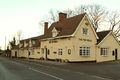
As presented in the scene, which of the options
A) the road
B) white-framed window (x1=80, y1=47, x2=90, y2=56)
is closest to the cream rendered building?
white-framed window (x1=80, y1=47, x2=90, y2=56)

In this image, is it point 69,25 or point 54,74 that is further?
point 69,25

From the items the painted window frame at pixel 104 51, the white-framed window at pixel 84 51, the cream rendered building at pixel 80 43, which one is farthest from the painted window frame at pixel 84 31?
the painted window frame at pixel 104 51

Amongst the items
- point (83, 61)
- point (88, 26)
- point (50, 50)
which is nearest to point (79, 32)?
point (88, 26)

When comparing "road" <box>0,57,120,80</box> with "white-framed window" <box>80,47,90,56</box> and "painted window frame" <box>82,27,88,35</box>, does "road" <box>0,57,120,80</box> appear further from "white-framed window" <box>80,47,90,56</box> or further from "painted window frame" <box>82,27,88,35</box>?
"painted window frame" <box>82,27,88,35</box>

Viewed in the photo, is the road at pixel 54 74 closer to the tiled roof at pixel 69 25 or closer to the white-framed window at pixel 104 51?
the tiled roof at pixel 69 25

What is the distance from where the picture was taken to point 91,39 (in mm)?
44406

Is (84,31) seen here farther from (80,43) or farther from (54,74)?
(54,74)

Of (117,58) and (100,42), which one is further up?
(100,42)

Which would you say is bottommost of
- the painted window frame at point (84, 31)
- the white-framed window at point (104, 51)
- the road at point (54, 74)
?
the road at point (54, 74)

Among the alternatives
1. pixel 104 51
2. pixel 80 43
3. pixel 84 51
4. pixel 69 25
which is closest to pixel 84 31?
pixel 80 43

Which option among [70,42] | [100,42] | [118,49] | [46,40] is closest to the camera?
[70,42]

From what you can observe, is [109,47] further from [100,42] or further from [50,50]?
[50,50]

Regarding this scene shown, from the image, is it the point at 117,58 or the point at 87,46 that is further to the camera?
the point at 117,58

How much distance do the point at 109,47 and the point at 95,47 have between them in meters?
2.90
